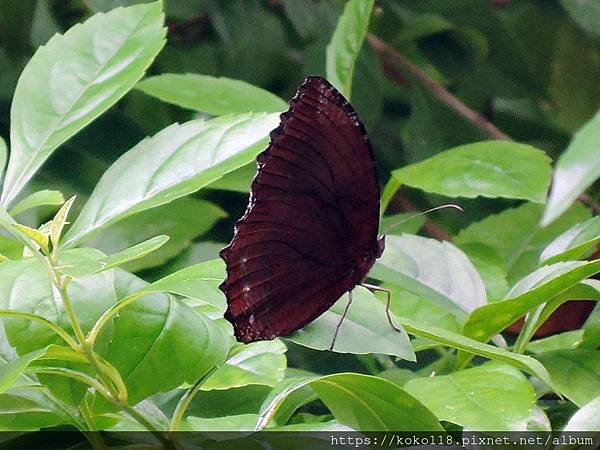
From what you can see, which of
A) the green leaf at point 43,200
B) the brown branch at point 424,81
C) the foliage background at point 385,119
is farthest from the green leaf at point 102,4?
the green leaf at point 43,200

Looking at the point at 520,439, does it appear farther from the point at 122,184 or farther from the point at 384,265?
the point at 122,184

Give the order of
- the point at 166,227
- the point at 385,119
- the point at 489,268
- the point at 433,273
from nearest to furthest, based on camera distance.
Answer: the point at 433,273, the point at 489,268, the point at 166,227, the point at 385,119

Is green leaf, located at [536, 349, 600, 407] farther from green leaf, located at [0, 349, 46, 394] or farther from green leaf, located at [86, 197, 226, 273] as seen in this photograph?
green leaf, located at [86, 197, 226, 273]

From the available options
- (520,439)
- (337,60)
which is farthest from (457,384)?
(337,60)

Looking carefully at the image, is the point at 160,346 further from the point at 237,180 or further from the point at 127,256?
the point at 237,180

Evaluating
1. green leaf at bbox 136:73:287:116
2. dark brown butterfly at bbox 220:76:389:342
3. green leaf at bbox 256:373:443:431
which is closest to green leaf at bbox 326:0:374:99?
green leaf at bbox 136:73:287:116

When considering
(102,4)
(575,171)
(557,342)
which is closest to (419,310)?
(557,342)

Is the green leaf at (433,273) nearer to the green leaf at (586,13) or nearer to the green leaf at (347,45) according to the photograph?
the green leaf at (347,45)
